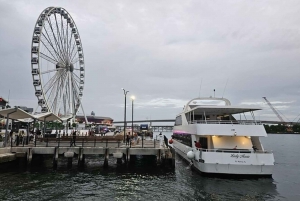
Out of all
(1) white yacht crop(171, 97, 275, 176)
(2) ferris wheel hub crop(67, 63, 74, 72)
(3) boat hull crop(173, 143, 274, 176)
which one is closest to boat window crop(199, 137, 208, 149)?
(1) white yacht crop(171, 97, 275, 176)

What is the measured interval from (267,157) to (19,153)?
21.0m

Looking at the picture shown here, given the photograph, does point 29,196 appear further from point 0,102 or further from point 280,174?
point 0,102

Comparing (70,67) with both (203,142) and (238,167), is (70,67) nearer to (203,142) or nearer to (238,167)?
(203,142)

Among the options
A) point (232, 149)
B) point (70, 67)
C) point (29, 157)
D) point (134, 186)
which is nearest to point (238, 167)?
point (232, 149)

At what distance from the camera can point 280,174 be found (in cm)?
2325

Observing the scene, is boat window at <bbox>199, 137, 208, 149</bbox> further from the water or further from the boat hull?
the boat hull

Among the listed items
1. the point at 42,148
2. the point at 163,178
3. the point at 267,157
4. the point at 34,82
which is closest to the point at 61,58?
the point at 34,82

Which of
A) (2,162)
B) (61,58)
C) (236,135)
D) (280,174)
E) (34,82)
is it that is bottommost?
(280,174)

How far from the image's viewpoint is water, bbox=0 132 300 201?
15.0 meters

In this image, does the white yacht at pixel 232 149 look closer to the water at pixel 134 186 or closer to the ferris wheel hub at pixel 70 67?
the water at pixel 134 186

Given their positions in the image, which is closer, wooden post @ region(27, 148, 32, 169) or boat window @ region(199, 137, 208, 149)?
wooden post @ region(27, 148, 32, 169)

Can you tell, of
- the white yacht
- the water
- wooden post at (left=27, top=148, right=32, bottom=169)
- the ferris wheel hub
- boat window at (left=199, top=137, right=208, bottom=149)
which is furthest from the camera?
the ferris wheel hub

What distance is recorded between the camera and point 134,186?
17219 millimetres

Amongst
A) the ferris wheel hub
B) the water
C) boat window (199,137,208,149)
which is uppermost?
the ferris wheel hub
